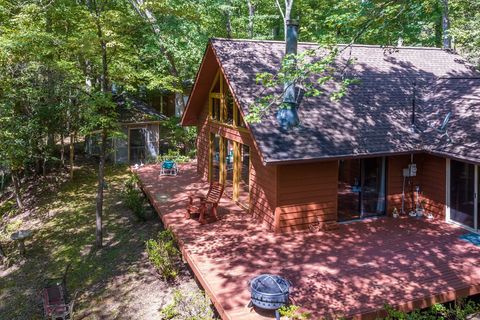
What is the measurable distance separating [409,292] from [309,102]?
543 centimetres

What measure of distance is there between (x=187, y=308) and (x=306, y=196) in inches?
152

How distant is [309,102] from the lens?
10.6 metres

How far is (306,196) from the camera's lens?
958cm

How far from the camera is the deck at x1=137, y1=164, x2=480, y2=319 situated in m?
6.57

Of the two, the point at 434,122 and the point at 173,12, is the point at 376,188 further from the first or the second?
the point at 173,12

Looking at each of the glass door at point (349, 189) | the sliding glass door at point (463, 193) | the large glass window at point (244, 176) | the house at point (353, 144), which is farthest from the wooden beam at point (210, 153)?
the sliding glass door at point (463, 193)

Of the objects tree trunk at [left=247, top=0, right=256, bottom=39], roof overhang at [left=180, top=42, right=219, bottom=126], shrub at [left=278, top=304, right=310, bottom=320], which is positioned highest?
tree trunk at [left=247, top=0, right=256, bottom=39]

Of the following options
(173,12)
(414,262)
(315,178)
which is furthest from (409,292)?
(173,12)

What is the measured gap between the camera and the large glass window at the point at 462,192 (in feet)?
31.6

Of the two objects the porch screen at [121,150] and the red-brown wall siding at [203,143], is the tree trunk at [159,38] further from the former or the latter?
the red-brown wall siding at [203,143]

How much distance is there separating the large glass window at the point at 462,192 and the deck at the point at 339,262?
1.21ft

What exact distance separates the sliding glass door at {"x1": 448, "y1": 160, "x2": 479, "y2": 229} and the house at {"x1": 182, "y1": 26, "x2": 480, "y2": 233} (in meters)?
0.02

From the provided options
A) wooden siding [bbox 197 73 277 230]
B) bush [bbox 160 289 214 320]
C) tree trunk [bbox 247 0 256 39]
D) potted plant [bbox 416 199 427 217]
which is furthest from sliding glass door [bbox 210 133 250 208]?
tree trunk [bbox 247 0 256 39]

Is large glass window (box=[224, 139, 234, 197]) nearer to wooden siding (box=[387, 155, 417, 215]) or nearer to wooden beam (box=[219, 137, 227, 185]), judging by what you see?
wooden beam (box=[219, 137, 227, 185])
